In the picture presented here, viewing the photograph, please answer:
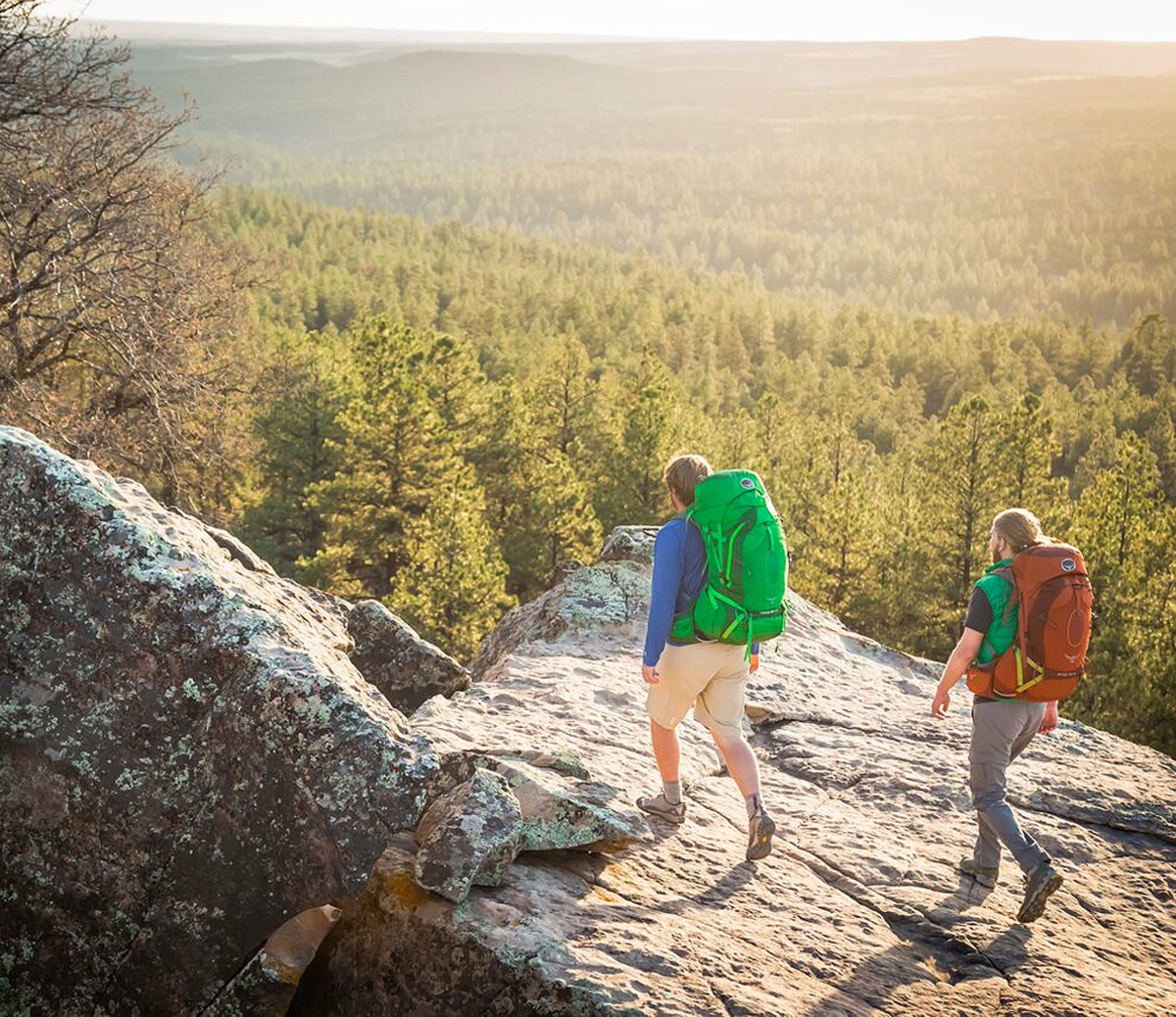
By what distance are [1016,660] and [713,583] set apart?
2.00 m

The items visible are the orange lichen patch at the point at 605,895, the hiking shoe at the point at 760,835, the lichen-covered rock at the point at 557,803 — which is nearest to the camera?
the orange lichen patch at the point at 605,895

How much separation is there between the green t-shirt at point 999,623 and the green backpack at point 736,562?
138cm

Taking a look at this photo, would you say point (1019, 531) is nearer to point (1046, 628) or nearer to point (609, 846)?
point (1046, 628)

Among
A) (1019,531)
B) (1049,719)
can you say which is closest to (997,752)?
(1049,719)

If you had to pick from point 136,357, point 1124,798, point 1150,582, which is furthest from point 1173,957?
point 1150,582

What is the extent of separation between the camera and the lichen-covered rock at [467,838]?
5.88m

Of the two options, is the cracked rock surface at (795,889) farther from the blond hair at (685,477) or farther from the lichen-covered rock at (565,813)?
the blond hair at (685,477)

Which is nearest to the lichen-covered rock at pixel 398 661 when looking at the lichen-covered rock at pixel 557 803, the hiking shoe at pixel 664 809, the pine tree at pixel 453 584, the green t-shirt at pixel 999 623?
the lichen-covered rock at pixel 557 803

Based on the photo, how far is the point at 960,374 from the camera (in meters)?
109

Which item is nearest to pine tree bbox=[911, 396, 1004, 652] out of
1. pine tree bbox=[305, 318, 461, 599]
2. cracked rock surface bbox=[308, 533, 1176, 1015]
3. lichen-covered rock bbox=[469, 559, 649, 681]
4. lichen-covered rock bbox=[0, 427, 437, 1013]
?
pine tree bbox=[305, 318, 461, 599]

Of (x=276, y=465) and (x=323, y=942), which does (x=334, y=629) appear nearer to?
(x=323, y=942)

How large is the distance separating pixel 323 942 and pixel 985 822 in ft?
13.9

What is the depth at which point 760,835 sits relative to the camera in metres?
7.22

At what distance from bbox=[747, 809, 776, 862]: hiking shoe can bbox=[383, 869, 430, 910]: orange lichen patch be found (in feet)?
7.54
